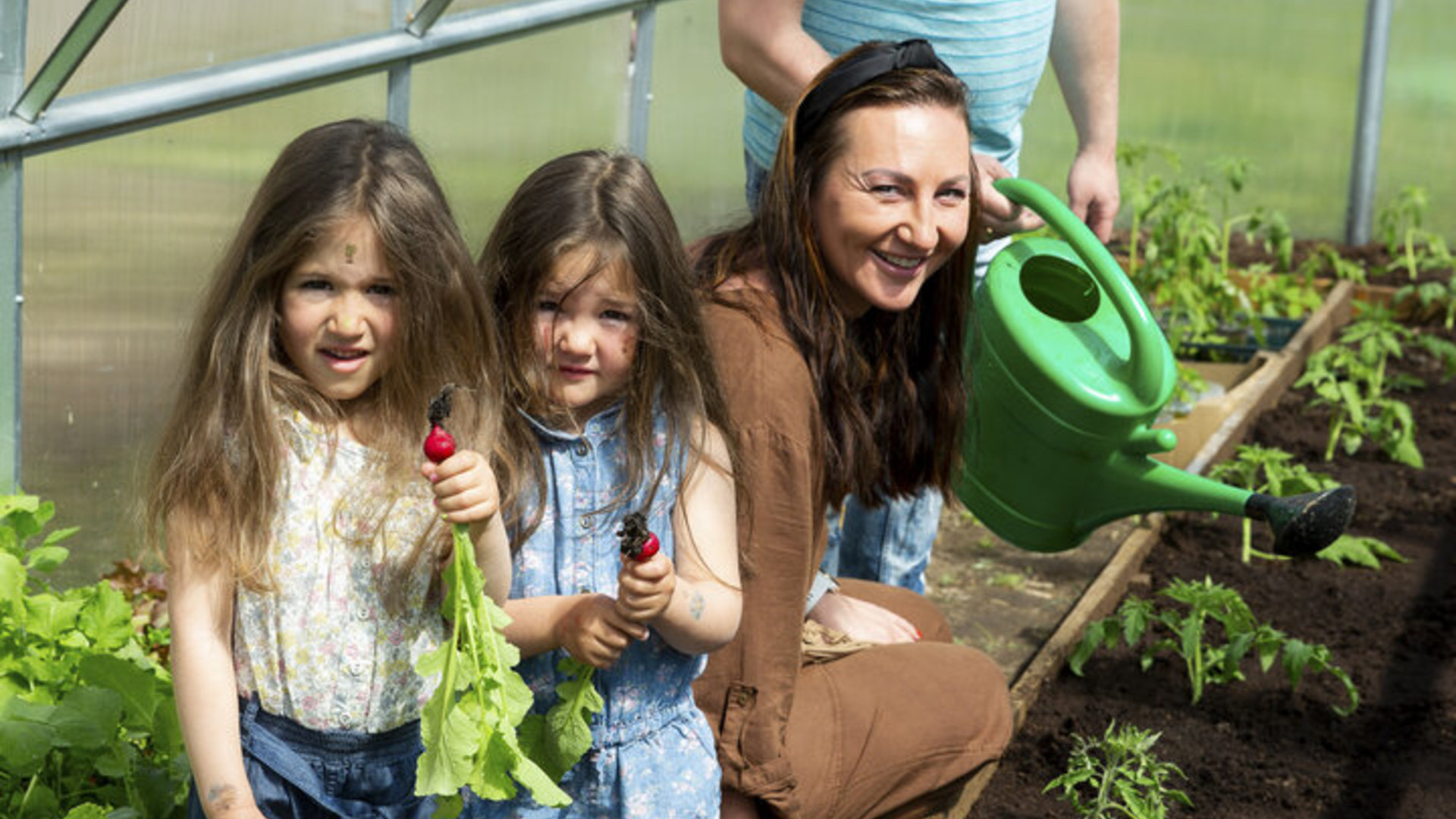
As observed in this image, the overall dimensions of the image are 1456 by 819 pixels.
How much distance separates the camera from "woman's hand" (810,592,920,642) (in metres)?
2.76

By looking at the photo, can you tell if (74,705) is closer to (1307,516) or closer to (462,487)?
(462,487)

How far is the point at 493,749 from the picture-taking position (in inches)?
71.9

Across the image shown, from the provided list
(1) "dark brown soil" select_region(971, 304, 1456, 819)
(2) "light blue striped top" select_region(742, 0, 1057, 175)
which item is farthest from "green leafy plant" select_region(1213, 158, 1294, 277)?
(2) "light blue striped top" select_region(742, 0, 1057, 175)

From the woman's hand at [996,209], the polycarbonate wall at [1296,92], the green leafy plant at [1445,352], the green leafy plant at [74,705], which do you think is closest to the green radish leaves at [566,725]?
the green leafy plant at [74,705]

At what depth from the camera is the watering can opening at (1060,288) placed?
8.79 feet

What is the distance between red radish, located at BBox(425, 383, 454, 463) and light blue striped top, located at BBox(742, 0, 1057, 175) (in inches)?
51.3

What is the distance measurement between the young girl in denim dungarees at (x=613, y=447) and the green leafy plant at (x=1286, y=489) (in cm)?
229

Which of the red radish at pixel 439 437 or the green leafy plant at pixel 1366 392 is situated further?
the green leafy plant at pixel 1366 392

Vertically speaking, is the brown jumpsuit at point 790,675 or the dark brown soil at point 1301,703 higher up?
the brown jumpsuit at point 790,675

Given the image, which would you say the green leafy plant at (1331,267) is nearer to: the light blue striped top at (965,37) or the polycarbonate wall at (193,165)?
the polycarbonate wall at (193,165)

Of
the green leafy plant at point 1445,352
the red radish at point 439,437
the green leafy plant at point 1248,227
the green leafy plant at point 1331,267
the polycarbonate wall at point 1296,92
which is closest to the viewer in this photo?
the red radish at point 439,437

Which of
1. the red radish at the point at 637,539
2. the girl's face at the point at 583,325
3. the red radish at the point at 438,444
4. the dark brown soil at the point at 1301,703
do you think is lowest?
the dark brown soil at the point at 1301,703

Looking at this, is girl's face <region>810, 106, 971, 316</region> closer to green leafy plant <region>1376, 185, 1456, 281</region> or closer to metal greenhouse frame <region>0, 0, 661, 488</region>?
metal greenhouse frame <region>0, 0, 661, 488</region>

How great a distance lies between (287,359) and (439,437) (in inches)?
12.3
